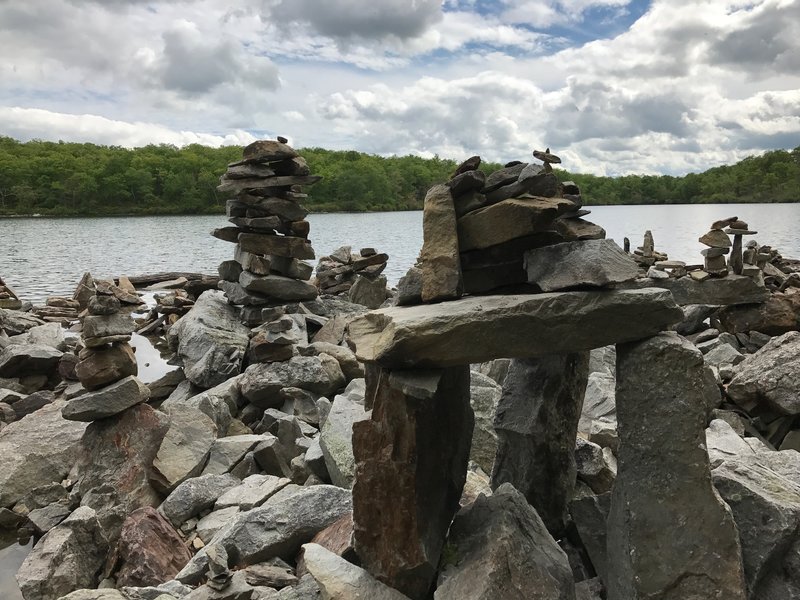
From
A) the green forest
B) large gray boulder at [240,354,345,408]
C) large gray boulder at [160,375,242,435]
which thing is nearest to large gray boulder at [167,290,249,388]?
large gray boulder at [160,375,242,435]

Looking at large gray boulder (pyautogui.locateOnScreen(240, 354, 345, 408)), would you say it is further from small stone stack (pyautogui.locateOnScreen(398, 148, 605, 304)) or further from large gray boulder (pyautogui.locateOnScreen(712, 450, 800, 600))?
large gray boulder (pyautogui.locateOnScreen(712, 450, 800, 600))

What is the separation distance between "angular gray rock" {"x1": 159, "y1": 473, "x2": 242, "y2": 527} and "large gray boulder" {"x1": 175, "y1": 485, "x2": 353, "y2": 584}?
136 centimetres

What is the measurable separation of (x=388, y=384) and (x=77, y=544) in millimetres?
4539

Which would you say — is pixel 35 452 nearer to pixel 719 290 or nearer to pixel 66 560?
pixel 66 560

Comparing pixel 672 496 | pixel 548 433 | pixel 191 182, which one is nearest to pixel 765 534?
pixel 672 496

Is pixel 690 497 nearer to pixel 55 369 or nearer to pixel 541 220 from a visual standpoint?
pixel 541 220

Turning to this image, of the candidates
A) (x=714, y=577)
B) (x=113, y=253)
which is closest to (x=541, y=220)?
(x=714, y=577)

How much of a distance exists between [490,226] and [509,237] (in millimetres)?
174

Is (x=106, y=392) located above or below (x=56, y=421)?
above

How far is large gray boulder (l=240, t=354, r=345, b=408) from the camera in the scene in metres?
11.5

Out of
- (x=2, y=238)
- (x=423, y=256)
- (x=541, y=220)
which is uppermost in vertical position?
(x=541, y=220)

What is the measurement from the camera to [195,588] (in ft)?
18.2

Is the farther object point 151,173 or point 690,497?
point 151,173

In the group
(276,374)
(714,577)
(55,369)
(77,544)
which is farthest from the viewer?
(55,369)
